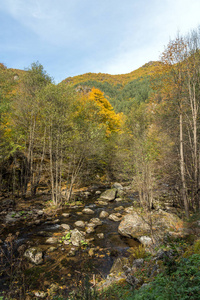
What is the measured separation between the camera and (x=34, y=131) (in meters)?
17.2

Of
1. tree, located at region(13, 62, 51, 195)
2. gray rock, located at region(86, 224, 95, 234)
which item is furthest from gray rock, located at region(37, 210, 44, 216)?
gray rock, located at region(86, 224, 95, 234)

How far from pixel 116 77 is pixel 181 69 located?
176 metres

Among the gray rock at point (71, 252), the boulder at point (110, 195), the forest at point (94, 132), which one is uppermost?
the forest at point (94, 132)

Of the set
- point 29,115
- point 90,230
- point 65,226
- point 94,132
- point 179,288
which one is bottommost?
point 90,230

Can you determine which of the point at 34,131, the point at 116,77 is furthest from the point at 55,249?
the point at 116,77

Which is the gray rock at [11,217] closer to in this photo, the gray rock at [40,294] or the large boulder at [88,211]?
the large boulder at [88,211]

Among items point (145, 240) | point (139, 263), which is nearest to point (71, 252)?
point (139, 263)

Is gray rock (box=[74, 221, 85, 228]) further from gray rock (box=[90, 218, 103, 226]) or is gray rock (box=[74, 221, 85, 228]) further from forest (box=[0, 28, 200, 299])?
forest (box=[0, 28, 200, 299])

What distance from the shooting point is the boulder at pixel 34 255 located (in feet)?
23.4

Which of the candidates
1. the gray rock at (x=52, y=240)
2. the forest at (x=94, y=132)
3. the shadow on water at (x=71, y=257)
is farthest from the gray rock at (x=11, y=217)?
the gray rock at (x=52, y=240)

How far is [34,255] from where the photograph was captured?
7355mm

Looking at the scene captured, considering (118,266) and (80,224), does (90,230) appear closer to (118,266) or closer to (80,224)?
(80,224)

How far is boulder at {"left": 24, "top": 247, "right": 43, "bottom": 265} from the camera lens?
712 centimetres

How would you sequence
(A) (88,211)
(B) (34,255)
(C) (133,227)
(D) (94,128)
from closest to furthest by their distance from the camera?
1. (B) (34,255)
2. (C) (133,227)
3. (A) (88,211)
4. (D) (94,128)
